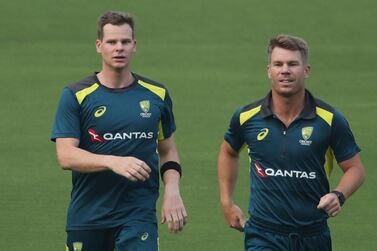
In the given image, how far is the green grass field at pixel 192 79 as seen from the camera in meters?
12.5

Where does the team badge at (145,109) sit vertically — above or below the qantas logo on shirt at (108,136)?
above

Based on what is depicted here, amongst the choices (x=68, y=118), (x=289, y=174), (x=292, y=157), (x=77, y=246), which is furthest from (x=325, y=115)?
(x=77, y=246)

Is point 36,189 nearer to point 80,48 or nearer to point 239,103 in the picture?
point 239,103

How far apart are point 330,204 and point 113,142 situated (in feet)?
5.03

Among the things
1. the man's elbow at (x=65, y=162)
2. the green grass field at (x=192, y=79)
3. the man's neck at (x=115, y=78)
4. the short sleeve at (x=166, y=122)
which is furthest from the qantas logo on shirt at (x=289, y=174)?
the green grass field at (x=192, y=79)

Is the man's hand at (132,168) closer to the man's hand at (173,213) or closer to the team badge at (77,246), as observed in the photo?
the man's hand at (173,213)

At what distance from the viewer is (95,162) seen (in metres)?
7.68

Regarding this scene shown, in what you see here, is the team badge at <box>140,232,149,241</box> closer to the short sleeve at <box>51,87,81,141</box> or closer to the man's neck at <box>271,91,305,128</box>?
the short sleeve at <box>51,87,81,141</box>

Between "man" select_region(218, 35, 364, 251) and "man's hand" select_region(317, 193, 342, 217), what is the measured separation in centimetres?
22

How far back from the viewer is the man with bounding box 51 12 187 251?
26.5 feet

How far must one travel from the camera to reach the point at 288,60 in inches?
309

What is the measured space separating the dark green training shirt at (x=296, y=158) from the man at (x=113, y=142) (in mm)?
607

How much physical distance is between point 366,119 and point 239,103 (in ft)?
6.35

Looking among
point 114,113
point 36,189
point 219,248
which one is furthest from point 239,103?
point 114,113
